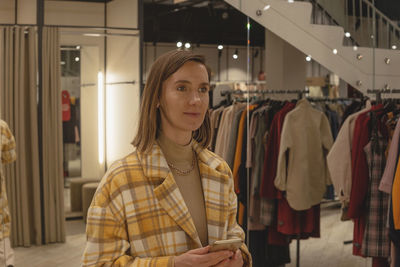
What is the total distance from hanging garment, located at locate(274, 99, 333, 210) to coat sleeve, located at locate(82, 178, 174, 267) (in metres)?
2.45

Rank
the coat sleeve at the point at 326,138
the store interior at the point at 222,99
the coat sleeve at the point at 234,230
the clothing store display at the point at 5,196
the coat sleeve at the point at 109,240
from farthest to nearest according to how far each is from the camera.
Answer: the coat sleeve at the point at 326,138
the store interior at the point at 222,99
the clothing store display at the point at 5,196
the coat sleeve at the point at 234,230
the coat sleeve at the point at 109,240

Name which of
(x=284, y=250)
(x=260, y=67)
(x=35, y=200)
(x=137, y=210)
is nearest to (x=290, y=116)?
(x=260, y=67)

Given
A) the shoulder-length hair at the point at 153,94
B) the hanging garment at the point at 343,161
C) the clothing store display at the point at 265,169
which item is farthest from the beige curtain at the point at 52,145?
the shoulder-length hair at the point at 153,94

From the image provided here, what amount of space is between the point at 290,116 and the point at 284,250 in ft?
3.90

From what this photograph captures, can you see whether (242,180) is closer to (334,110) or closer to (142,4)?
(334,110)

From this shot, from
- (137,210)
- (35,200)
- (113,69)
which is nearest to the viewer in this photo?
(137,210)

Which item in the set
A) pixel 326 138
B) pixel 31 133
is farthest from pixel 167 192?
pixel 326 138

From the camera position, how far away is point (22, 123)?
319cm

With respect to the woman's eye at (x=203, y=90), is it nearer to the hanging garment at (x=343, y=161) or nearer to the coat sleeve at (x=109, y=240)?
the coat sleeve at (x=109, y=240)

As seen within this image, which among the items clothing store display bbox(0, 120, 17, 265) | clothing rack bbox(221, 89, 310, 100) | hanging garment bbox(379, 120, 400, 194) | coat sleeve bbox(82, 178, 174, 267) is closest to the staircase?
clothing rack bbox(221, 89, 310, 100)

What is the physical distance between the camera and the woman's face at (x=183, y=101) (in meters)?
1.51

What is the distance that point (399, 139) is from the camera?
298cm

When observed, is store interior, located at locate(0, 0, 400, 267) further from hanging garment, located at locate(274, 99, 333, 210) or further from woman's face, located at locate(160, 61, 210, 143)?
woman's face, located at locate(160, 61, 210, 143)

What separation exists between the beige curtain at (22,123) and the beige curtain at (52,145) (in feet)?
0.28
